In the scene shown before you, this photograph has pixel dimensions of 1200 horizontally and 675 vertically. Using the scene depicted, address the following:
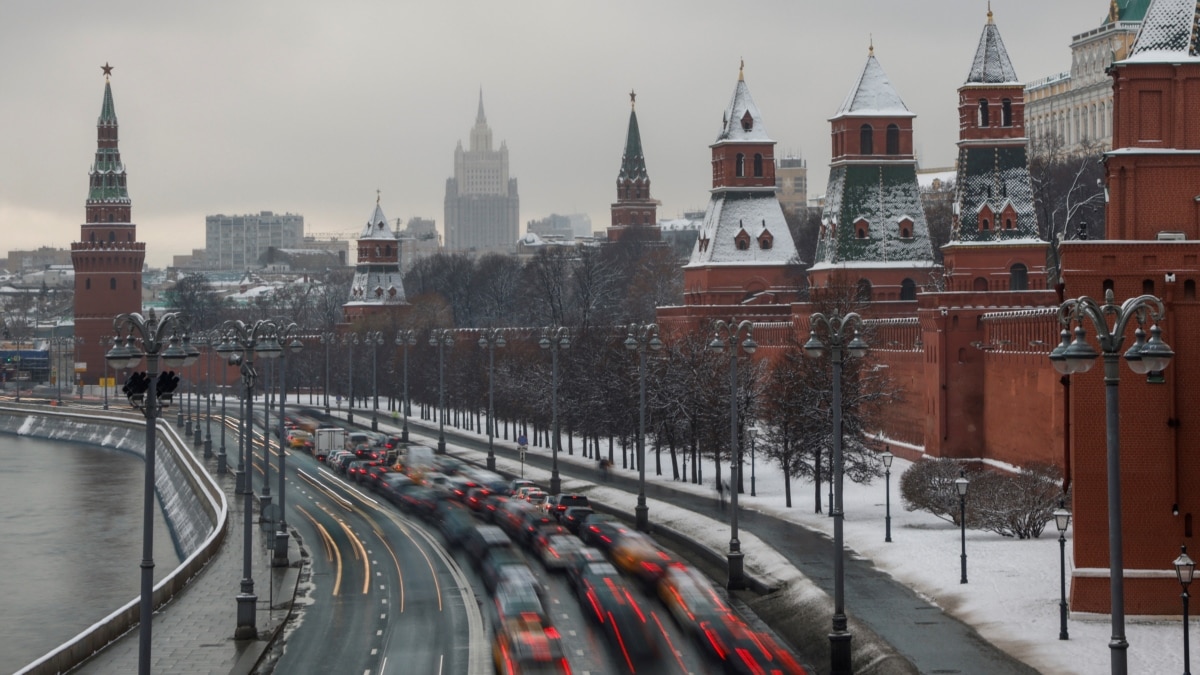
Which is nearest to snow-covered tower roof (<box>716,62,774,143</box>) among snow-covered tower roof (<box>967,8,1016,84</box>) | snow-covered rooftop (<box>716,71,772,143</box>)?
snow-covered rooftop (<box>716,71,772,143</box>)

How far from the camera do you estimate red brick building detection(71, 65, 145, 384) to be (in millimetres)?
163875

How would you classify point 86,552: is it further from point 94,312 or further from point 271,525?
point 94,312

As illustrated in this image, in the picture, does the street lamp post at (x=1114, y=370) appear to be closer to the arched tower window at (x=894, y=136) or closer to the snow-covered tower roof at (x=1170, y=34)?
the snow-covered tower roof at (x=1170, y=34)

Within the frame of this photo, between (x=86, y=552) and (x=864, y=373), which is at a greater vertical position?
(x=864, y=373)

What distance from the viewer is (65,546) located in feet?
226

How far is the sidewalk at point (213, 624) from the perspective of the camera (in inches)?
1287

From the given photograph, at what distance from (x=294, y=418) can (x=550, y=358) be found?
19.8 meters

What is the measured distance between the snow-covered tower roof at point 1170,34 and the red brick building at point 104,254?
13925 cm

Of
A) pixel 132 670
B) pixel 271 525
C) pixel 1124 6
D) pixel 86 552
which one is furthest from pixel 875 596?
pixel 1124 6

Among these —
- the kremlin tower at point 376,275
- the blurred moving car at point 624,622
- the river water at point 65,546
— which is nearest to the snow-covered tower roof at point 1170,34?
the blurred moving car at point 624,622

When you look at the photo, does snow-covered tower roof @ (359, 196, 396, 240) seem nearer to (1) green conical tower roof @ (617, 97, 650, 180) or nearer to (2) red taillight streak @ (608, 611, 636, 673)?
(1) green conical tower roof @ (617, 97, 650, 180)

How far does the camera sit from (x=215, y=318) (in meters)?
198

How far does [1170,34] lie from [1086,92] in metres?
142

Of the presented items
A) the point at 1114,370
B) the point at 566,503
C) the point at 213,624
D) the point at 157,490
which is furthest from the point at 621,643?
the point at 157,490
